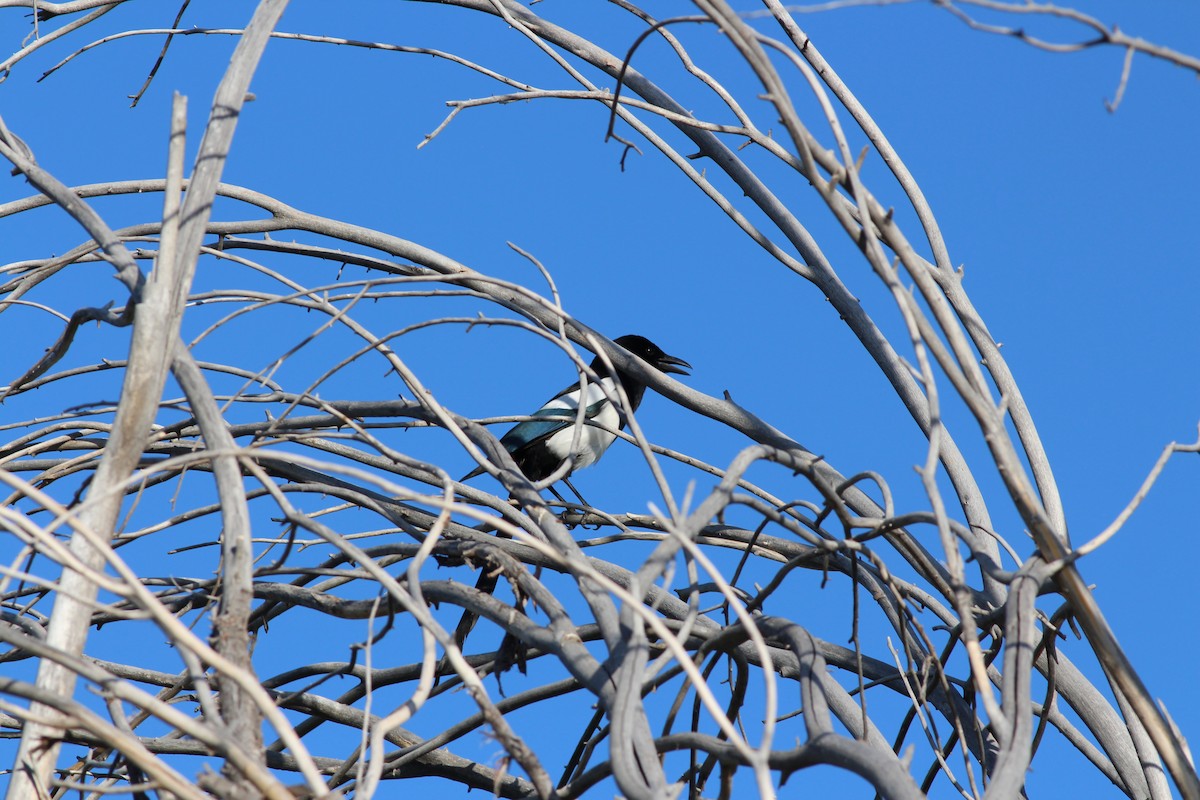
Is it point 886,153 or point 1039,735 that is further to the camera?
point 886,153

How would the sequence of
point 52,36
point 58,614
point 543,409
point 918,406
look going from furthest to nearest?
1. point 543,409
2. point 52,36
3. point 918,406
4. point 58,614

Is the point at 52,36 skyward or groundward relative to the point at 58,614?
skyward

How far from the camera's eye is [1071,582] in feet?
5.28

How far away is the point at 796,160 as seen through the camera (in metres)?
2.44

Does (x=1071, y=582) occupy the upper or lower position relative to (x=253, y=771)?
upper

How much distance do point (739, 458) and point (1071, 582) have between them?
47cm

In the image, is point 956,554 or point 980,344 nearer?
point 956,554

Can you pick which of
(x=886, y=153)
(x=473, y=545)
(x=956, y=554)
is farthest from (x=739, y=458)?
(x=886, y=153)

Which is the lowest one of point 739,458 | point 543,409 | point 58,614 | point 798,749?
point 798,749

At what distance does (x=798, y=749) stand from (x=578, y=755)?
1.19 m

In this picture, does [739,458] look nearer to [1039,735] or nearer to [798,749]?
[798,749]

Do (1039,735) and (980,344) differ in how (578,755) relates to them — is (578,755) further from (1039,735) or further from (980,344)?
(980,344)

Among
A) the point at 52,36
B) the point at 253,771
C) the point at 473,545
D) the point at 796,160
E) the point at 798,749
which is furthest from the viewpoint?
the point at 52,36

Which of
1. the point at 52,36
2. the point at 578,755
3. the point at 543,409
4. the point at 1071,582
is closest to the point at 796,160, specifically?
the point at 1071,582
